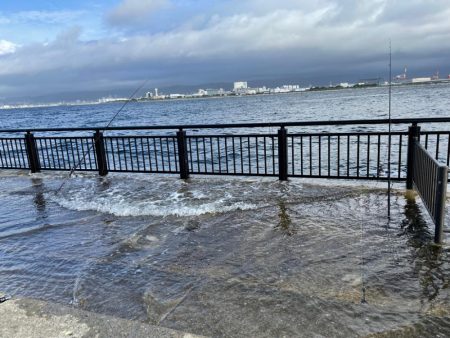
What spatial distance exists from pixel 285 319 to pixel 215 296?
2.44ft

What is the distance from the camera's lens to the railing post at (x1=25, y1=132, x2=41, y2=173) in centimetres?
1054

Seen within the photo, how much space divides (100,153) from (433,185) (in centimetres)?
756

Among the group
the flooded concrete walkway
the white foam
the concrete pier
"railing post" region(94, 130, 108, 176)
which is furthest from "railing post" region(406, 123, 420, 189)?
"railing post" region(94, 130, 108, 176)

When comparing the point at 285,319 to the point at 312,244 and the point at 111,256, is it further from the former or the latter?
the point at 111,256

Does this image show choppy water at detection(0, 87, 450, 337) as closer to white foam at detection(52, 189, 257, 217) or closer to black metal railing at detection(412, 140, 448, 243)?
white foam at detection(52, 189, 257, 217)

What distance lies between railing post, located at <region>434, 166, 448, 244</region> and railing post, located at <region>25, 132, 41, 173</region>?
9854 mm

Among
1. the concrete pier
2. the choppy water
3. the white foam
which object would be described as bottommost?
the white foam

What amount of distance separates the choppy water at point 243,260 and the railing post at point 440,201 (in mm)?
145

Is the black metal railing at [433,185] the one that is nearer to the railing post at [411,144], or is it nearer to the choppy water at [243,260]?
the choppy water at [243,260]

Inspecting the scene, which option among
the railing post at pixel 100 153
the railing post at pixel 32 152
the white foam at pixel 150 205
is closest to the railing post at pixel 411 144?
Result: the white foam at pixel 150 205

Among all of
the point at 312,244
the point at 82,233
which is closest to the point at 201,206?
the point at 82,233

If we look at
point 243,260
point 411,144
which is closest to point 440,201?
point 243,260

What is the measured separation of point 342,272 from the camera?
3971 mm

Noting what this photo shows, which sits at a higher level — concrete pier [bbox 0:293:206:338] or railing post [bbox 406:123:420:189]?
railing post [bbox 406:123:420:189]
